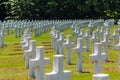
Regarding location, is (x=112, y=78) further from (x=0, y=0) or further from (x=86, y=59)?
(x=0, y=0)

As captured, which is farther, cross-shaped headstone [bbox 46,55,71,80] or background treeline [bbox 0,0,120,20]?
background treeline [bbox 0,0,120,20]

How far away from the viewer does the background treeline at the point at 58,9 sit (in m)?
55.8

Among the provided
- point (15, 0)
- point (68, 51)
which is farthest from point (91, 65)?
point (15, 0)

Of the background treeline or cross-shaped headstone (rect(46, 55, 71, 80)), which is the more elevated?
cross-shaped headstone (rect(46, 55, 71, 80))

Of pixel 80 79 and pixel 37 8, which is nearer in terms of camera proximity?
pixel 80 79

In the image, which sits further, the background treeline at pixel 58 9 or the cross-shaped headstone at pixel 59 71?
the background treeline at pixel 58 9

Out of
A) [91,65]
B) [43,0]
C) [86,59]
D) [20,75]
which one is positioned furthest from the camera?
[43,0]

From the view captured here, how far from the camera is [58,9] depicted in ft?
199

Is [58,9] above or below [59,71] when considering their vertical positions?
below

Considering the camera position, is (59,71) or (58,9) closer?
(59,71)

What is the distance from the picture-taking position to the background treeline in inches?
2197

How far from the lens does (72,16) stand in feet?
203

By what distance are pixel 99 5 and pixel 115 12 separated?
3.76 metres

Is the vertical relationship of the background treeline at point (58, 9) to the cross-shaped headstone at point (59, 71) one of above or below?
below
